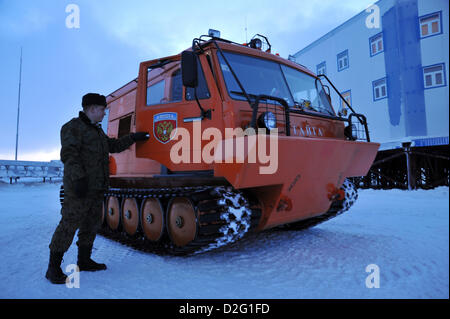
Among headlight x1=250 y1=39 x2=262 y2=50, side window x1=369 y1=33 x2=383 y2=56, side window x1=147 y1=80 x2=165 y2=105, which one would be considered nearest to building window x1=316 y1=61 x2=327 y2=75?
side window x1=369 y1=33 x2=383 y2=56

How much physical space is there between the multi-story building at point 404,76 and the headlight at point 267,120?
9.39 m

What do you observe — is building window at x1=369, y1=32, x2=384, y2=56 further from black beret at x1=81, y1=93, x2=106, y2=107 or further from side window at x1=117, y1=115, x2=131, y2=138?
black beret at x1=81, y1=93, x2=106, y2=107

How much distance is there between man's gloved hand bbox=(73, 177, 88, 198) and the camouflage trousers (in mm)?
144

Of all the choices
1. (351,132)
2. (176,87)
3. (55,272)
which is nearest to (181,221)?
(55,272)

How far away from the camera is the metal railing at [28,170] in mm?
18578

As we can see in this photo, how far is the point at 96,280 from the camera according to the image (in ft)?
10.2

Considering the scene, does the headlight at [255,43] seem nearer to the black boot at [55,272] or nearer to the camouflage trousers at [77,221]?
the camouflage trousers at [77,221]

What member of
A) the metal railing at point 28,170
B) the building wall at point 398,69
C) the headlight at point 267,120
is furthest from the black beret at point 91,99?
the metal railing at point 28,170

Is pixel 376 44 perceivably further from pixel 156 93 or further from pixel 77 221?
pixel 77 221

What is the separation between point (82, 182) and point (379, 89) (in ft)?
47.0
